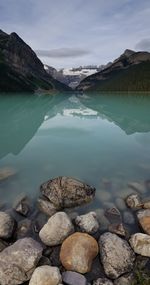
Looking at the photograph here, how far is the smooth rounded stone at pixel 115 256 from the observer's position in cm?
958

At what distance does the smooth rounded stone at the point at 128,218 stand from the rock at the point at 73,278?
4420 millimetres

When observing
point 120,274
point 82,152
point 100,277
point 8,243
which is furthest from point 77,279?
point 82,152

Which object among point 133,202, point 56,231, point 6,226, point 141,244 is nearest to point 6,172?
point 6,226

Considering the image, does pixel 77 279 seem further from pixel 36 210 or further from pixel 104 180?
pixel 104 180

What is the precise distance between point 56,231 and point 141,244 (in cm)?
357

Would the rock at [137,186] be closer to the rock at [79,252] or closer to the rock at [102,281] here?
the rock at [79,252]

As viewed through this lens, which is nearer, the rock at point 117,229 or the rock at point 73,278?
the rock at point 73,278

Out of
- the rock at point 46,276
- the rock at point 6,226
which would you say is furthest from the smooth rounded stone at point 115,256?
the rock at point 6,226

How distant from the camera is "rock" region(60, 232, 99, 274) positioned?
31.7 feet

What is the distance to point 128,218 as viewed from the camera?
13133mm

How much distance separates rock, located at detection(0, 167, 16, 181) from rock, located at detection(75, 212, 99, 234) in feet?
26.9

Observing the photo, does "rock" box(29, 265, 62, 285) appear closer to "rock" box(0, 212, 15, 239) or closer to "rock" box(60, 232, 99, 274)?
"rock" box(60, 232, 99, 274)

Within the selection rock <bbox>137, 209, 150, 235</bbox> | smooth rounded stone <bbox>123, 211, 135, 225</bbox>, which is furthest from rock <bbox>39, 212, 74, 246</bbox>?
rock <bbox>137, 209, 150, 235</bbox>

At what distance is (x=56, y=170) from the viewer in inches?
817
